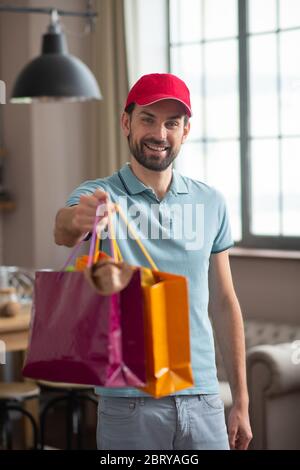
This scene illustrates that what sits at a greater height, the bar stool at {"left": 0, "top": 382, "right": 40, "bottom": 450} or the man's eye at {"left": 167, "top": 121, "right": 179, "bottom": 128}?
the man's eye at {"left": 167, "top": 121, "right": 179, "bottom": 128}

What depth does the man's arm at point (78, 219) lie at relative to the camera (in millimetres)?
1602

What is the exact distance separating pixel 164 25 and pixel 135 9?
0.25 m

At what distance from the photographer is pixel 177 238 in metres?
1.87

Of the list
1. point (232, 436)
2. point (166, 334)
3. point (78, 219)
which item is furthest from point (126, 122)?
point (232, 436)

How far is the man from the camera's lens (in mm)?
1804

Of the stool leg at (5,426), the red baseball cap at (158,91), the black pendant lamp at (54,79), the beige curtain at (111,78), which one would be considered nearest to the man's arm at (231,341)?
the red baseball cap at (158,91)

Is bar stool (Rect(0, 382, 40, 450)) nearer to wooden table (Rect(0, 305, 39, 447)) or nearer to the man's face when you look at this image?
wooden table (Rect(0, 305, 39, 447))

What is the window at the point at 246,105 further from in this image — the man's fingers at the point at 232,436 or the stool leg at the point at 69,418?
the man's fingers at the point at 232,436

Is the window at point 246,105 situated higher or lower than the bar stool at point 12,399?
higher

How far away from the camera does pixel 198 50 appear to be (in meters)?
5.39

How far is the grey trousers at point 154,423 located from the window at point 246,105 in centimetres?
322

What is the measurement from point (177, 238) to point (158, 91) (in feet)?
1.01

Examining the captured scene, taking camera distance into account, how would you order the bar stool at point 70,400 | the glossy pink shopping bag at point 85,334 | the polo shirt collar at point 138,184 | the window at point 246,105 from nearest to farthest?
the glossy pink shopping bag at point 85,334 < the polo shirt collar at point 138,184 < the bar stool at point 70,400 < the window at point 246,105

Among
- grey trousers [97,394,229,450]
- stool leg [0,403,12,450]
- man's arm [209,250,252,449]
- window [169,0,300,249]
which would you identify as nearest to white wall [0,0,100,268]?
window [169,0,300,249]
